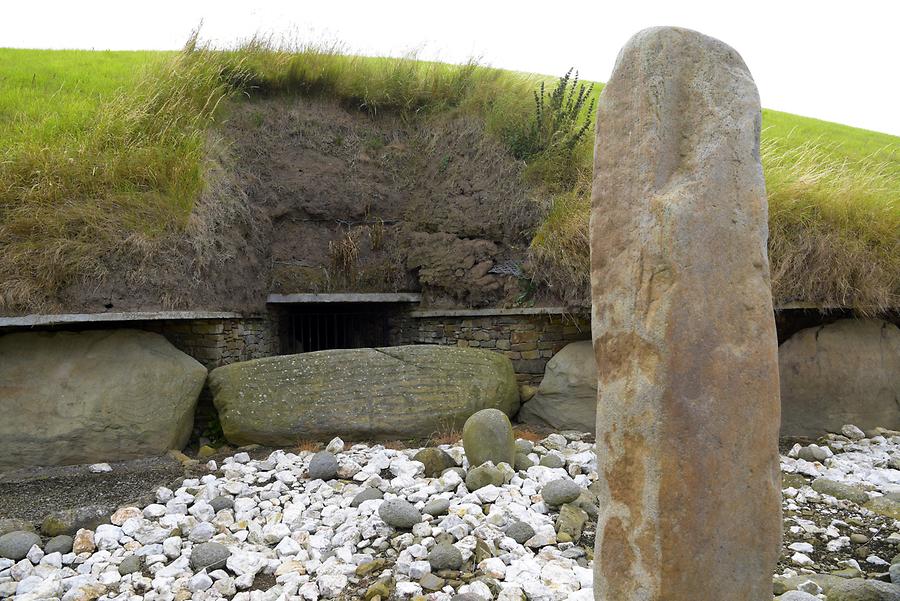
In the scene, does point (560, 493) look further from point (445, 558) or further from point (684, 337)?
point (684, 337)

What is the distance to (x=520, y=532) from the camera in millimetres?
3900

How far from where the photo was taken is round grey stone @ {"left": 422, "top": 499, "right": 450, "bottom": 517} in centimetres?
416

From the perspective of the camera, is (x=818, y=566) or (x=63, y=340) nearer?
(x=818, y=566)

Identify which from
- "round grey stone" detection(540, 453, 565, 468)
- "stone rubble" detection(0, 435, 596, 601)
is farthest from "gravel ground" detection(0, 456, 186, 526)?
"round grey stone" detection(540, 453, 565, 468)

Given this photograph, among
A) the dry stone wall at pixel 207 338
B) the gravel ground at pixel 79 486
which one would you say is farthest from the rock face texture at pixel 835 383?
the gravel ground at pixel 79 486

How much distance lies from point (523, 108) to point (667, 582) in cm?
791

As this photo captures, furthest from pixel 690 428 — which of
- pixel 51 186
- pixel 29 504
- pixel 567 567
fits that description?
pixel 51 186

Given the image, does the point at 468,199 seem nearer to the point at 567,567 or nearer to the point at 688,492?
the point at 567,567

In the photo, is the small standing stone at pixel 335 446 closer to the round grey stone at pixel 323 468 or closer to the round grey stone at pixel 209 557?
the round grey stone at pixel 323 468

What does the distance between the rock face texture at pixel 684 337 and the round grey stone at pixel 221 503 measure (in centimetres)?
293

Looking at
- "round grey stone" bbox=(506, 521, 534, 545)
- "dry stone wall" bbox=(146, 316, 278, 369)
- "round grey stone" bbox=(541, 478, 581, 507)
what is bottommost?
"round grey stone" bbox=(506, 521, 534, 545)

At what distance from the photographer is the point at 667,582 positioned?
2240mm

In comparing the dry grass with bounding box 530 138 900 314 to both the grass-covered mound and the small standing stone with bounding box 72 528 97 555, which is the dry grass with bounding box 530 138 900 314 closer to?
the grass-covered mound

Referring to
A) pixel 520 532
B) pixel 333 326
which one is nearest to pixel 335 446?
pixel 520 532
